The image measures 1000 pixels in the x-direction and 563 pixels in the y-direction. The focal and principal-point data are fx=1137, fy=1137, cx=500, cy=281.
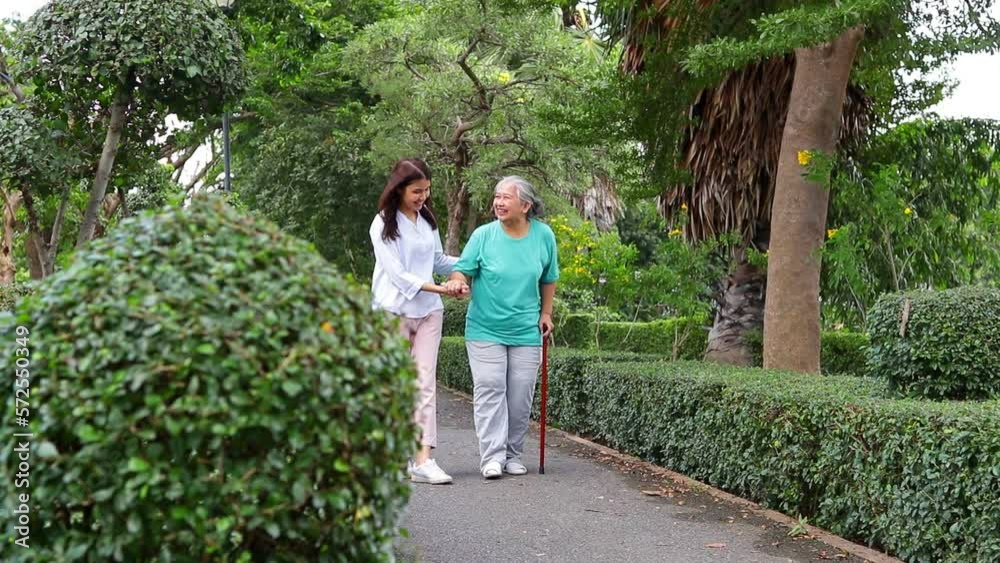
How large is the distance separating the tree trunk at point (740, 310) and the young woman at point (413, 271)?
624 cm

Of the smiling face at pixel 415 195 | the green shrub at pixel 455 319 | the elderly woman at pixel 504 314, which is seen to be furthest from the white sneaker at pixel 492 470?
the green shrub at pixel 455 319

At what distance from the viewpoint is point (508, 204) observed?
7480 mm

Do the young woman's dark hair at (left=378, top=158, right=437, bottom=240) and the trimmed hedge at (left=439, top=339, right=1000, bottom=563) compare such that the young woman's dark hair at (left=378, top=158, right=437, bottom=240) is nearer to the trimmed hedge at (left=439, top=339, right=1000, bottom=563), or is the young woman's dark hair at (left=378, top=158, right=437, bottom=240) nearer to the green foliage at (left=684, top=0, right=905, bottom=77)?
the trimmed hedge at (left=439, top=339, right=1000, bottom=563)

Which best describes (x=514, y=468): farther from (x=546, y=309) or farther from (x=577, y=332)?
(x=577, y=332)

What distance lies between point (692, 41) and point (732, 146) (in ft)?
5.56

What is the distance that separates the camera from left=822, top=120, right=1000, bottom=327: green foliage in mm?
10508

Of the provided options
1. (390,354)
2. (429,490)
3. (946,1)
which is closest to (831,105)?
(946,1)

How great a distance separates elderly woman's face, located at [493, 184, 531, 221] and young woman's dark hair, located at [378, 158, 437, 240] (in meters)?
0.57

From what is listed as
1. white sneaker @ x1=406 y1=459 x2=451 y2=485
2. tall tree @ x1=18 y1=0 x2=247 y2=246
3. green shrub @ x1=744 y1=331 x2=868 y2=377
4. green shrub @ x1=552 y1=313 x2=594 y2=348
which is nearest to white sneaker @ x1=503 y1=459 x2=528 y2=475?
white sneaker @ x1=406 y1=459 x2=451 y2=485

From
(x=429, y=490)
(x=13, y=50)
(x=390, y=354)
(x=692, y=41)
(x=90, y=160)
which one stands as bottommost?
(x=429, y=490)

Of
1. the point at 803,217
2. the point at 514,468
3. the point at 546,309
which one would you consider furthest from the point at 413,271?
the point at 803,217

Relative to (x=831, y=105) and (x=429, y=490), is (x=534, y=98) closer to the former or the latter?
(x=831, y=105)

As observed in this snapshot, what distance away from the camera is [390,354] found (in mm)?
2750

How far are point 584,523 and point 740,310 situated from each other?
7.17 m
